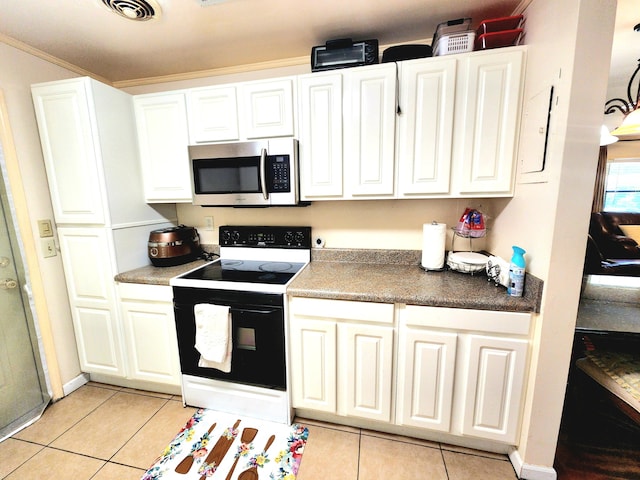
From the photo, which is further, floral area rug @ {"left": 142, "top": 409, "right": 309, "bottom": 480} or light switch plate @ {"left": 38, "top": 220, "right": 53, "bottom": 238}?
light switch plate @ {"left": 38, "top": 220, "right": 53, "bottom": 238}

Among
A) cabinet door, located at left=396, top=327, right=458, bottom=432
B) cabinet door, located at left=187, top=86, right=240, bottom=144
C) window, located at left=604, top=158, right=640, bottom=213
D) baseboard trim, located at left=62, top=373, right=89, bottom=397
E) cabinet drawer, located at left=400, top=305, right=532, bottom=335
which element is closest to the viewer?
cabinet drawer, located at left=400, top=305, right=532, bottom=335

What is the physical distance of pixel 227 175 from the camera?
5.76 ft

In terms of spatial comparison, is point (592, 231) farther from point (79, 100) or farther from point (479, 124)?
point (79, 100)

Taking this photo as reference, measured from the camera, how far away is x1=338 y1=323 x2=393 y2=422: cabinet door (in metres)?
1.40

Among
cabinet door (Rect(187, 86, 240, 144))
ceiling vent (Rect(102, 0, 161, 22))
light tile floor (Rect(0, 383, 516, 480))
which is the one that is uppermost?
ceiling vent (Rect(102, 0, 161, 22))

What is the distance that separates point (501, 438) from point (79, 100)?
3.08 meters

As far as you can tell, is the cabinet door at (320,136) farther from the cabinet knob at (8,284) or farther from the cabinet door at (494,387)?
the cabinet knob at (8,284)

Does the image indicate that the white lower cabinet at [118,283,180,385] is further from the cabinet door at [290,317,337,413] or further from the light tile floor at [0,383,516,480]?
the cabinet door at [290,317,337,413]

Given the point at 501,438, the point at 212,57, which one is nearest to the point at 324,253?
the point at 501,438

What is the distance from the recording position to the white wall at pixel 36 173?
1608 millimetres

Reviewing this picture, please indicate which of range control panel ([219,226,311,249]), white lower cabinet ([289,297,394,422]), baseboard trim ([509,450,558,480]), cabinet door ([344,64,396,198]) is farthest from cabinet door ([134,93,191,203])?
baseboard trim ([509,450,558,480])

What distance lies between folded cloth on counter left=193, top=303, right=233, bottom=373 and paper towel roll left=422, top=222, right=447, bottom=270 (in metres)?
1.29

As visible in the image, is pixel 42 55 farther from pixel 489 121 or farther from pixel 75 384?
pixel 489 121

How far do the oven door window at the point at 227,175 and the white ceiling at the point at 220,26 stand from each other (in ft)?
2.43
